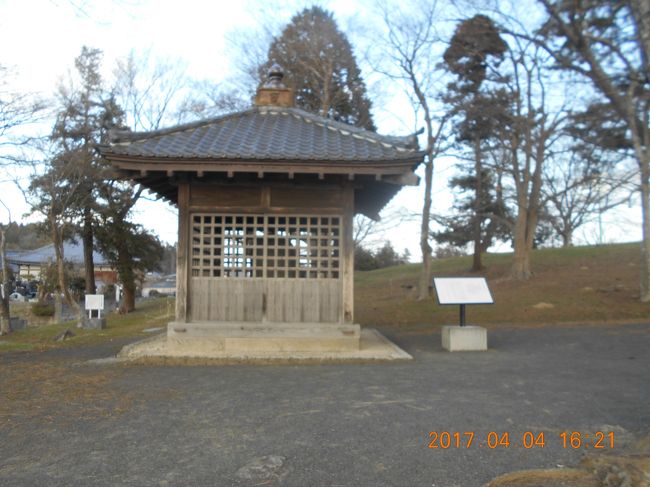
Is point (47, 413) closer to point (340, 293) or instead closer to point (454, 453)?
point (454, 453)

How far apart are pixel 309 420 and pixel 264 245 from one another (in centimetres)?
457

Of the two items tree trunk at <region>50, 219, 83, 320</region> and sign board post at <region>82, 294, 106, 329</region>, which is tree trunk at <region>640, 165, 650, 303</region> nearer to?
sign board post at <region>82, 294, 106, 329</region>

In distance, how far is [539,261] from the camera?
26734mm

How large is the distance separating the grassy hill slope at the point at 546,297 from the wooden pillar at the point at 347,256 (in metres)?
6.74

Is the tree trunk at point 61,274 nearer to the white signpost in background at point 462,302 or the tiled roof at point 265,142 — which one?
the tiled roof at point 265,142

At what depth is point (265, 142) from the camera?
8914 millimetres

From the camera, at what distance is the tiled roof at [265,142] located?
26.6 feet

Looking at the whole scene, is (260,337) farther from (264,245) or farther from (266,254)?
(264,245)

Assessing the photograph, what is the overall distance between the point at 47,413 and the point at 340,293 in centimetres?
487

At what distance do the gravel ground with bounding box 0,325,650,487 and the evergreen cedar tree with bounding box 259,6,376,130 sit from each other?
1829 centimetres

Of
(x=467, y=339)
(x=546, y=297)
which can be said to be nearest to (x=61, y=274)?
(x=467, y=339)

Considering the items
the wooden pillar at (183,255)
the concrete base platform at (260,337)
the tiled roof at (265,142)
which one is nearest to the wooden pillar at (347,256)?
the concrete base platform at (260,337)

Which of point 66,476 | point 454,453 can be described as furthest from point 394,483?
point 66,476

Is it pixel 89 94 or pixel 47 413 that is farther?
pixel 89 94
